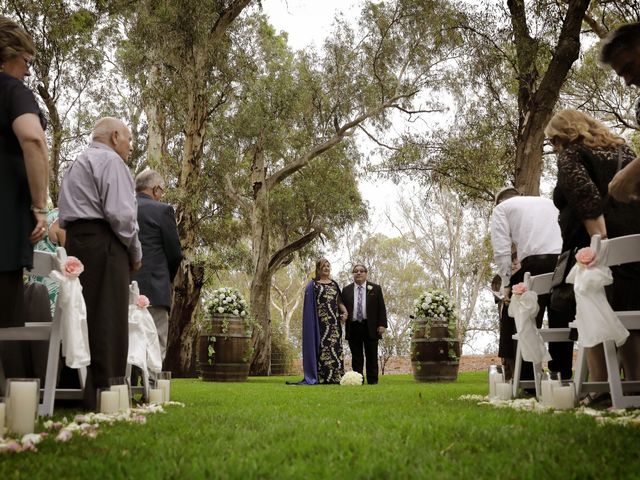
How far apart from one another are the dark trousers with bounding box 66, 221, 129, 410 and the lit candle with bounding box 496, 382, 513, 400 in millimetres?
2598

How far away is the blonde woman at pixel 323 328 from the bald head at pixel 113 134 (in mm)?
7102

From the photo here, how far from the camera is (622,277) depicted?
417 cm

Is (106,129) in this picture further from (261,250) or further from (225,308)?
(261,250)

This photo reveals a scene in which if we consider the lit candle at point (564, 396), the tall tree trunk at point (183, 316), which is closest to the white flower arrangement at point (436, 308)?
the tall tree trunk at point (183, 316)

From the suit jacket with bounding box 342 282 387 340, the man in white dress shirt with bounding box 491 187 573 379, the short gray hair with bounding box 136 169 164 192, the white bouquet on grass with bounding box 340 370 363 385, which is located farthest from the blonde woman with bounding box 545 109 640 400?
the suit jacket with bounding box 342 282 387 340

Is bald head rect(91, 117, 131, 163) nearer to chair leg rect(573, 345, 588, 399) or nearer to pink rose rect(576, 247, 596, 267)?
pink rose rect(576, 247, 596, 267)

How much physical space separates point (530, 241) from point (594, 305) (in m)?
2.33

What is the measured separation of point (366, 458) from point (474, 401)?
312 cm

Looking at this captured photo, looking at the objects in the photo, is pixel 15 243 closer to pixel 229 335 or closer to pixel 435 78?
pixel 229 335

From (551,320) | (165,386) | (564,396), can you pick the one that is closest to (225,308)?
(165,386)

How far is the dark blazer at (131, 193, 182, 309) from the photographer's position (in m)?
5.91

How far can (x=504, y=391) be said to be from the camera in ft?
16.3

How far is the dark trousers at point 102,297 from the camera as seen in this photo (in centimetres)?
423

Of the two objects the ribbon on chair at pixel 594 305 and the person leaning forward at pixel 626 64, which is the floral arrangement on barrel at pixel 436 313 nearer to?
the ribbon on chair at pixel 594 305
